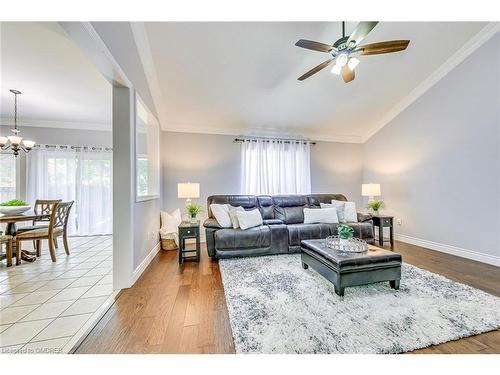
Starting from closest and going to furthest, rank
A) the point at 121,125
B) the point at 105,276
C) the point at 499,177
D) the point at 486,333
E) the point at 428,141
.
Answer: the point at 486,333
the point at 121,125
the point at 105,276
the point at 499,177
the point at 428,141

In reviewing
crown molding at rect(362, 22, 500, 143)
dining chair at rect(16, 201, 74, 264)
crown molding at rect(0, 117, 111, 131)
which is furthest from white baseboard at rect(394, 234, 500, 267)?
crown molding at rect(0, 117, 111, 131)

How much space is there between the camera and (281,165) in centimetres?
473

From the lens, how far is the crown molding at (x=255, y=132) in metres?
4.38

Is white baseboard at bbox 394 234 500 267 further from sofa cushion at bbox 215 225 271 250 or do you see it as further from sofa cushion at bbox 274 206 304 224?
sofa cushion at bbox 215 225 271 250

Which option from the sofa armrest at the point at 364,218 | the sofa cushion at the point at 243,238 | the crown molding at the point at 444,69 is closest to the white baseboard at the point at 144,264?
the sofa cushion at the point at 243,238

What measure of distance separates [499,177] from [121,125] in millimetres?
4875

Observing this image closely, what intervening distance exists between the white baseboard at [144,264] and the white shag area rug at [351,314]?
40.7 inches

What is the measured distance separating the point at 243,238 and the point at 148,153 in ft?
7.21

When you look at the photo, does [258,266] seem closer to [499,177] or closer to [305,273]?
[305,273]

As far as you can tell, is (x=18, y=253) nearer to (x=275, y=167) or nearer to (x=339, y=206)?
(x=275, y=167)

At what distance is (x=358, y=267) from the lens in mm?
2039

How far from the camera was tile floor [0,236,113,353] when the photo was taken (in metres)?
1.51

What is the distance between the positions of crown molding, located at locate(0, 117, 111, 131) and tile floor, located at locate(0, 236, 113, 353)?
9.34 feet
